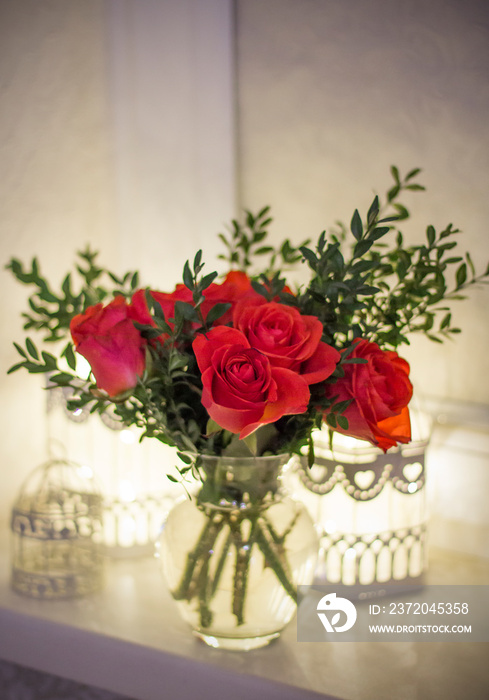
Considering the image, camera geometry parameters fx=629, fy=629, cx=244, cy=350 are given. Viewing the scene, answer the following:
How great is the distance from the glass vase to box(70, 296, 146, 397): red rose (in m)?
0.11

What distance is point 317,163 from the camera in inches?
39.4

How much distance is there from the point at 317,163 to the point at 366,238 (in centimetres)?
44

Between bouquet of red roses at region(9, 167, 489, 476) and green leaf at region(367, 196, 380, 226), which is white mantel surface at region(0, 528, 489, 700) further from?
green leaf at region(367, 196, 380, 226)

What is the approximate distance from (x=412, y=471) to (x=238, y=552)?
0.26m

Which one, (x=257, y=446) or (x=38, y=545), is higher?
(x=257, y=446)

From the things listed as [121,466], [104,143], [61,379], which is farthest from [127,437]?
[104,143]

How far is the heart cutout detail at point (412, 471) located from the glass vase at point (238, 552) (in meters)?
0.16

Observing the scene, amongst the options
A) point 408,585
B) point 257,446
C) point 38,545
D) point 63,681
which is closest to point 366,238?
point 257,446

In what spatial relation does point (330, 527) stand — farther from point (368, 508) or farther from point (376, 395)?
point (376, 395)

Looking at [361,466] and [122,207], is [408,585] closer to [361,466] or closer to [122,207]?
[361,466]

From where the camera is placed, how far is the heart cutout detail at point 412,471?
0.77m

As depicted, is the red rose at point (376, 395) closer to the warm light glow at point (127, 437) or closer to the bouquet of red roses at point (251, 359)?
the bouquet of red roses at point (251, 359)

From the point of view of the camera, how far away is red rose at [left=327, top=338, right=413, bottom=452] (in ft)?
1.84

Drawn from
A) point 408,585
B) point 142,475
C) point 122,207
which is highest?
point 122,207
